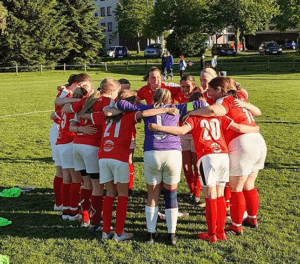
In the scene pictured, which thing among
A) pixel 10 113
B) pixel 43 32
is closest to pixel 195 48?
pixel 43 32

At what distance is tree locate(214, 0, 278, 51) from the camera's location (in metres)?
54.5

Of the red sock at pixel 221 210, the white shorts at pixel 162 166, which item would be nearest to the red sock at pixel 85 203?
the white shorts at pixel 162 166

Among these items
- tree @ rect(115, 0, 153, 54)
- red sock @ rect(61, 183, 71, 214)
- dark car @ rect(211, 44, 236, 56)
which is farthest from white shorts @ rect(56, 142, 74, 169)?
tree @ rect(115, 0, 153, 54)

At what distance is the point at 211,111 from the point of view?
4.83m

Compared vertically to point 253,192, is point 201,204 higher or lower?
lower

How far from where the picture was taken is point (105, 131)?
5164 millimetres

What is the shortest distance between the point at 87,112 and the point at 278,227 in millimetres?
3275

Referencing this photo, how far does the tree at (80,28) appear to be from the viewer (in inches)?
1859

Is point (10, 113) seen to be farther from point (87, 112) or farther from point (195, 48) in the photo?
point (195, 48)

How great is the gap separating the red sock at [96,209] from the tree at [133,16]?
66.3m

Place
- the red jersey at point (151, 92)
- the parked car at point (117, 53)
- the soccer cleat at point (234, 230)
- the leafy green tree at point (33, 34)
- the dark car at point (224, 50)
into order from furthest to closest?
the parked car at point (117, 53) → the dark car at point (224, 50) → the leafy green tree at point (33, 34) → the red jersey at point (151, 92) → the soccer cleat at point (234, 230)

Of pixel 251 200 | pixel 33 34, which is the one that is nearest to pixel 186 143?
pixel 251 200

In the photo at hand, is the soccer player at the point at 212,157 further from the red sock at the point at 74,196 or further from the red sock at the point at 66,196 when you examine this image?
the red sock at the point at 66,196

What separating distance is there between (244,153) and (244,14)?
176 ft
